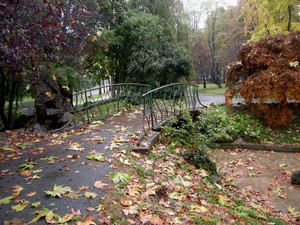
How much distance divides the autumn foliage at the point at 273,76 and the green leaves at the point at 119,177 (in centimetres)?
642

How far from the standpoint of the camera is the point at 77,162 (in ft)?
14.5

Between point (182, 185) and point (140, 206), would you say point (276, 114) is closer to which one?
point (182, 185)

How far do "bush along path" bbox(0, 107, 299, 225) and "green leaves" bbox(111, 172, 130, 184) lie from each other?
0.02 metres

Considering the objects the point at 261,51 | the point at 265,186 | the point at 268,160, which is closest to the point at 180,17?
the point at 261,51

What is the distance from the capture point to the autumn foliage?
27.4 feet

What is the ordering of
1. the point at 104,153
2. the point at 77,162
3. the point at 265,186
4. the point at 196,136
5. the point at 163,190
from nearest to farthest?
the point at 163,190 < the point at 77,162 < the point at 104,153 < the point at 265,186 < the point at 196,136

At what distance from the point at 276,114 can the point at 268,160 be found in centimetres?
254

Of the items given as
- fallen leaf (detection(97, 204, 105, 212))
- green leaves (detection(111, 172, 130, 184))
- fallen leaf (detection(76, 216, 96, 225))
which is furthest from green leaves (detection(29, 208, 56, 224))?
green leaves (detection(111, 172, 130, 184))

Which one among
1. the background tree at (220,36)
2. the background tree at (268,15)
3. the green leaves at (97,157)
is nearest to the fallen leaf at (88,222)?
the green leaves at (97,157)

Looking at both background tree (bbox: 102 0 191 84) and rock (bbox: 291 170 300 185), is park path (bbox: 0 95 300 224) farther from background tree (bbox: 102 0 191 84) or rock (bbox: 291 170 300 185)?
background tree (bbox: 102 0 191 84)

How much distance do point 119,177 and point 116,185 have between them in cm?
22

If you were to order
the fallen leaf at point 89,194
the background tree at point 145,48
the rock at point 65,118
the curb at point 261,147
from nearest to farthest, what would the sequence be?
the fallen leaf at point 89,194, the curb at point 261,147, the rock at point 65,118, the background tree at point 145,48

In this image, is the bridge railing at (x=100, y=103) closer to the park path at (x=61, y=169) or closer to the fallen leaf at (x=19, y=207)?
the park path at (x=61, y=169)

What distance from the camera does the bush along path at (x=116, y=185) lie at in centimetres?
295
